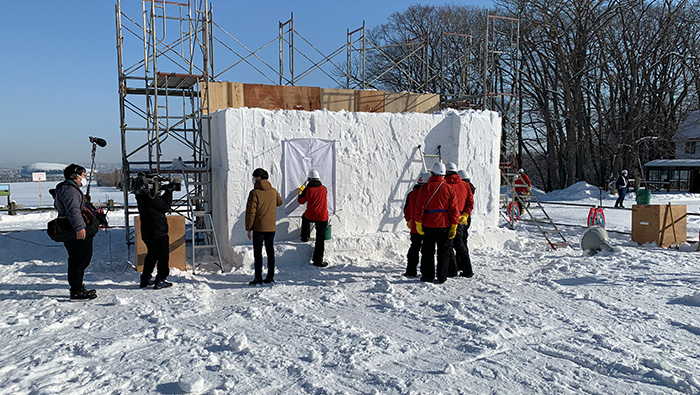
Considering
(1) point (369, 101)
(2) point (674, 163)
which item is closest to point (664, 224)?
(1) point (369, 101)

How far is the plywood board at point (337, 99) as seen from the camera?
35.4 ft

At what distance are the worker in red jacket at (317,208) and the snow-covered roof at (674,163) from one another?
Result: 29370mm

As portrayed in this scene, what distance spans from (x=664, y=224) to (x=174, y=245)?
32.6ft

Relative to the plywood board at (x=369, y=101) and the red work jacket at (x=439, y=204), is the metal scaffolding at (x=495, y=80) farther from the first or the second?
the red work jacket at (x=439, y=204)

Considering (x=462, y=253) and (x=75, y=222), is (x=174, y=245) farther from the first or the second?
(x=462, y=253)

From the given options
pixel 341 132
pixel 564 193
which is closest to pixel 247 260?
pixel 341 132

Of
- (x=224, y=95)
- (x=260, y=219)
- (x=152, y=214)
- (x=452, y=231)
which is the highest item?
(x=224, y=95)

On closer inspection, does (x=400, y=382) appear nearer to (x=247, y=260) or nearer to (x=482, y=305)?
(x=482, y=305)

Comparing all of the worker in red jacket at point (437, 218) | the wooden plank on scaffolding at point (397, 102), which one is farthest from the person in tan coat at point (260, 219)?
the wooden plank on scaffolding at point (397, 102)

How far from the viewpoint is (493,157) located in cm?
1063

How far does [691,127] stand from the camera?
36469 mm

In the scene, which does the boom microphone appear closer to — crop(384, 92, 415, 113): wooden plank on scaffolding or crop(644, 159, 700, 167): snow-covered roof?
crop(384, 92, 415, 113): wooden plank on scaffolding

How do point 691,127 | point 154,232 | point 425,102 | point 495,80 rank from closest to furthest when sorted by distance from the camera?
point 154,232
point 425,102
point 495,80
point 691,127

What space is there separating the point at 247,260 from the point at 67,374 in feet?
14.7
